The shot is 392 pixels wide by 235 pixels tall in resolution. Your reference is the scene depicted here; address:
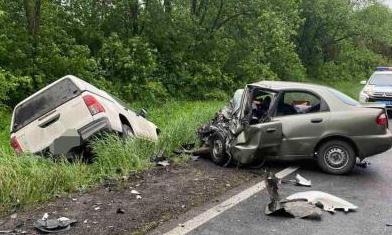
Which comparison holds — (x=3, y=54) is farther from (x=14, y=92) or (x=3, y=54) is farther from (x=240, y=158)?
(x=240, y=158)

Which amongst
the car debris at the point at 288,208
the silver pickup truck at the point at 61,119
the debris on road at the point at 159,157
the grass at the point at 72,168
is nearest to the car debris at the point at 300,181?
the car debris at the point at 288,208

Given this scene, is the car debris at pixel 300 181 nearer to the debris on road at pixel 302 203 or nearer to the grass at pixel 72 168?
the debris on road at pixel 302 203

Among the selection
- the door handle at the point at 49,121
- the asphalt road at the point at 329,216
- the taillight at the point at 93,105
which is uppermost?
the taillight at the point at 93,105

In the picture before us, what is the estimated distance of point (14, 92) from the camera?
1436 centimetres

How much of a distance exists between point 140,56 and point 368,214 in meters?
12.9

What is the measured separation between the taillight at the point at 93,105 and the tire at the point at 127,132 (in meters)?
0.73

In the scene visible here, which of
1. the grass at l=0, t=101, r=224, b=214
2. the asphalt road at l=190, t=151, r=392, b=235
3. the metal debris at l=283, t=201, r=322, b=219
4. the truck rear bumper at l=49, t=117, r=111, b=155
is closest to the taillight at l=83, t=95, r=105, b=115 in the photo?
the truck rear bumper at l=49, t=117, r=111, b=155

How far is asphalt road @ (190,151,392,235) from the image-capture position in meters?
5.54

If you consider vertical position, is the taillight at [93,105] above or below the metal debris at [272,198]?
above

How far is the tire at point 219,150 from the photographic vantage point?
8609 mm

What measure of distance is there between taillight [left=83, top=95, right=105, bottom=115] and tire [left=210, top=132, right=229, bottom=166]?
1.95 m

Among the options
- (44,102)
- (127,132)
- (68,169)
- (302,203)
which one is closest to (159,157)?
(127,132)

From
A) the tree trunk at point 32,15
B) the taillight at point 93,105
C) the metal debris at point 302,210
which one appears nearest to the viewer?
the metal debris at point 302,210

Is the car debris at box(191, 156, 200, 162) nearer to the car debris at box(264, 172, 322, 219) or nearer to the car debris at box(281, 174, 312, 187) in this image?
the car debris at box(281, 174, 312, 187)
